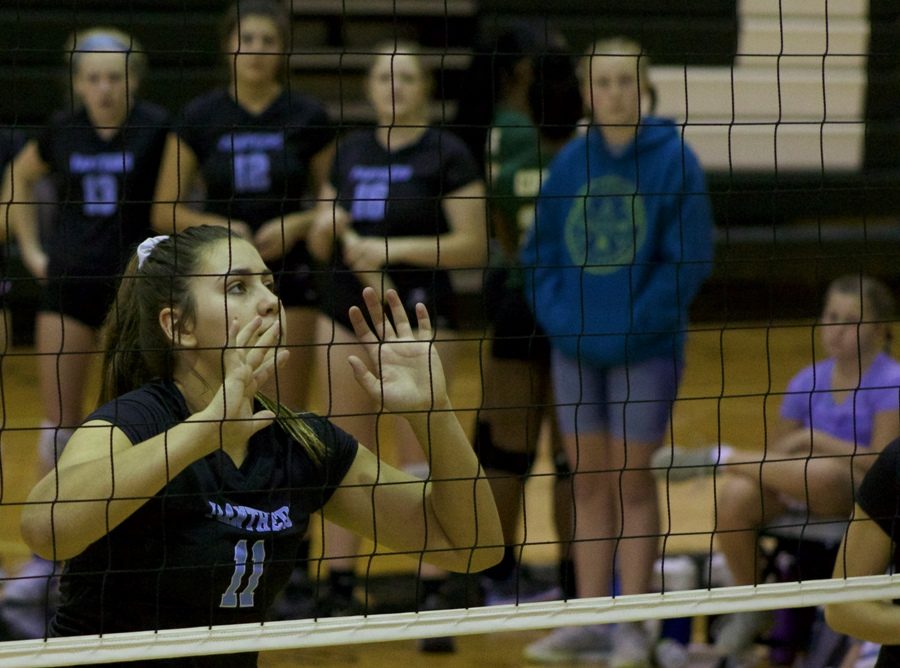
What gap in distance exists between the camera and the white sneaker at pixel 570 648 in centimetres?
377

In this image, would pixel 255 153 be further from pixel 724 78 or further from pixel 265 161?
pixel 724 78

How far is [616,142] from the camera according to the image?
3689 mm

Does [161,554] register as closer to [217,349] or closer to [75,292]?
[217,349]

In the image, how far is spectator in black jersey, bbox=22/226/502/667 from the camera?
189 centimetres

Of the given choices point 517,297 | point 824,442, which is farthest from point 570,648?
point 517,297

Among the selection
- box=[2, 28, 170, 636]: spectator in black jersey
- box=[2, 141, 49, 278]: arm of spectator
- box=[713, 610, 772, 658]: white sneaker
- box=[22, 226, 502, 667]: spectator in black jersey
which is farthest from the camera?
box=[2, 141, 49, 278]: arm of spectator

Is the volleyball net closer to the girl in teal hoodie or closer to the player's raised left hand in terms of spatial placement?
the girl in teal hoodie

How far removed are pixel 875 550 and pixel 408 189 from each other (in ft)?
6.56

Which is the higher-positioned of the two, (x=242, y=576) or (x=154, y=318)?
(x=154, y=318)

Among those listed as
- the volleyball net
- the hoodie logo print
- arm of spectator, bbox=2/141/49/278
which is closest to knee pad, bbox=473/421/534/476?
the hoodie logo print

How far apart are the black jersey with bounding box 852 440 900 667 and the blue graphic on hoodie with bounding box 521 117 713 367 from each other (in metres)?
1.35

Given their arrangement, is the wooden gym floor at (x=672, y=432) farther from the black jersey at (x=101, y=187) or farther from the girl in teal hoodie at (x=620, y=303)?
the black jersey at (x=101, y=187)

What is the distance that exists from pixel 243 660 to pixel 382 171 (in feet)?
6.87

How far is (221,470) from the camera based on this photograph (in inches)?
80.5
